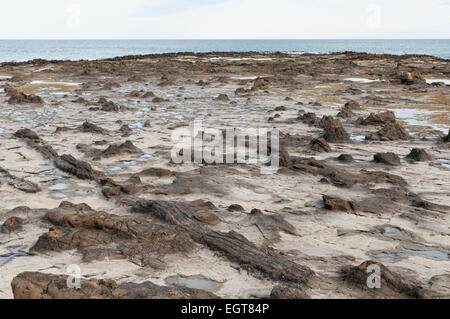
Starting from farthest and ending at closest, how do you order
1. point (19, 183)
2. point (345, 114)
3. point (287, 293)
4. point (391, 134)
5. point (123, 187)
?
point (345, 114)
point (391, 134)
point (19, 183)
point (123, 187)
point (287, 293)

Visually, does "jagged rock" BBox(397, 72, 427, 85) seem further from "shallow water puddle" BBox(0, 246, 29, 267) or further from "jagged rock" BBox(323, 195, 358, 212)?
"shallow water puddle" BBox(0, 246, 29, 267)

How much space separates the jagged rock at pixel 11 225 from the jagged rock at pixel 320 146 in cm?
624

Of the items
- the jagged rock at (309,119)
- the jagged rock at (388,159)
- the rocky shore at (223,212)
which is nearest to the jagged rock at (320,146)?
the rocky shore at (223,212)

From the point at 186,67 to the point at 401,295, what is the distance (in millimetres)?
31492

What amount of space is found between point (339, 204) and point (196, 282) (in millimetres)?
2775

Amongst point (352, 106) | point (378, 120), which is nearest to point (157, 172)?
point (378, 120)

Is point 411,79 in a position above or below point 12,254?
above

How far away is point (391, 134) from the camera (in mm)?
10930

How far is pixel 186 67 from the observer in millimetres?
34188

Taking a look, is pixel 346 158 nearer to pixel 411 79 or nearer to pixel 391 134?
pixel 391 134

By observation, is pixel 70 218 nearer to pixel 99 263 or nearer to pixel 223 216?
pixel 99 263

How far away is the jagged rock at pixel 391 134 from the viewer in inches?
424

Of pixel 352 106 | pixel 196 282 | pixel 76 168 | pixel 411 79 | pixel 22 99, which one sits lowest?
pixel 196 282
